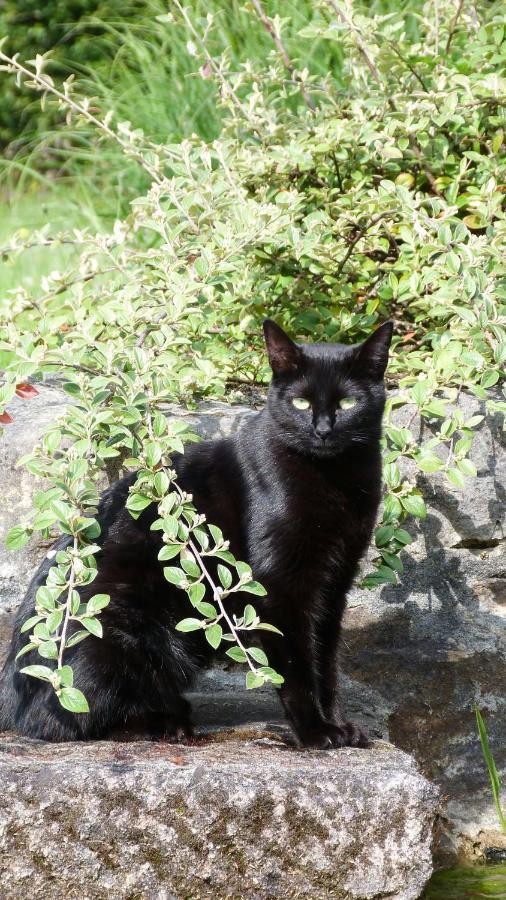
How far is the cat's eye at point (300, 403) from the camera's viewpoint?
8.53ft

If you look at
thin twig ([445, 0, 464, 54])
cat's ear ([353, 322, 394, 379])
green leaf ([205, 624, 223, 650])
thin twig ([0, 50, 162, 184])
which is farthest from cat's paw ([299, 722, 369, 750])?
thin twig ([445, 0, 464, 54])

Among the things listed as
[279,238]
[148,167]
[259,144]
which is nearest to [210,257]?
[279,238]

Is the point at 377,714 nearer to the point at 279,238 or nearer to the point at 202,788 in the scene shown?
the point at 202,788

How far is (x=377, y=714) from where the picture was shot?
2844 mm

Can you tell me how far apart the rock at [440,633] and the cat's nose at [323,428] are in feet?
1.84

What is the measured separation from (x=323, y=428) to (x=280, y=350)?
0.24m

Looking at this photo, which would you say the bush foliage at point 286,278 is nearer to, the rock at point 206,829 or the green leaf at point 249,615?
the green leaf at point 249,615

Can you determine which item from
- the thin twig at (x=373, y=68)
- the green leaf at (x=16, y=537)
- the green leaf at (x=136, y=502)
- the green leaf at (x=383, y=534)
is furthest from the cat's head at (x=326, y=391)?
the thin twig at (x=373, y=68)

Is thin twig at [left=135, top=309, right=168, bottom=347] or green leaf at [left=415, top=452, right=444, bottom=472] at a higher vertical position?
thin twig at [left=135, top=309, right=168, bottom=347]

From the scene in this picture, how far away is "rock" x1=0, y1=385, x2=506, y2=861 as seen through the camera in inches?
112

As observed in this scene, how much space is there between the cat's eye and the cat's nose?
76 mm

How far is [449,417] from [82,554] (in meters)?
1.29

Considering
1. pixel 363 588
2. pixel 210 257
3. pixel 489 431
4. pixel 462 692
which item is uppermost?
pixel 210 257

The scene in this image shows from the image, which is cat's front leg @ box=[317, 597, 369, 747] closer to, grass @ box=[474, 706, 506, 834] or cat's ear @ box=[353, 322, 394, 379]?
grass @ box=[474, 706, 506, 834]
